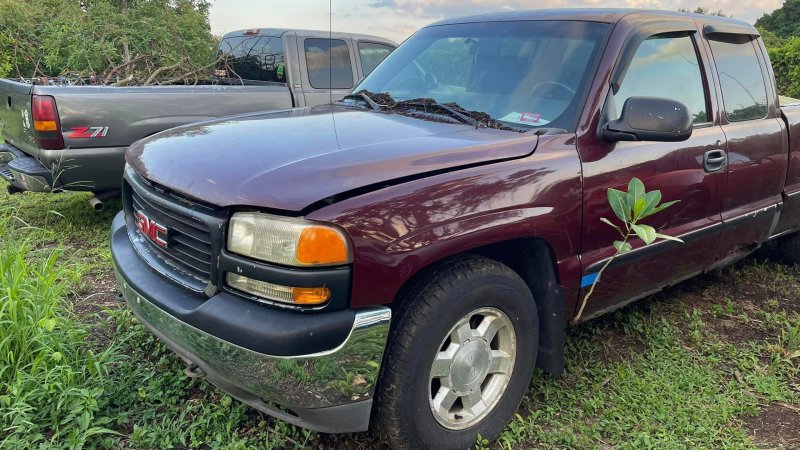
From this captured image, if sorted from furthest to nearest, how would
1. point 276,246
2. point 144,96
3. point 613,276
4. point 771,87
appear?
point 144,96, point 771,87, point 613,276, point 276,246

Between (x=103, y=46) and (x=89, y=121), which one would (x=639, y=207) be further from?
(x=103, y=46)

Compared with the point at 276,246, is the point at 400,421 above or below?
below

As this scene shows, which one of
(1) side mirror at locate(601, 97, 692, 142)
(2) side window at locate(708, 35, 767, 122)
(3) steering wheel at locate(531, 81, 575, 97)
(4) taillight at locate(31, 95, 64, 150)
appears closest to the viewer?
(1) side mirror at locate(601, 97, 692, 142)

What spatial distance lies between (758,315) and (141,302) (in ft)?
12.0

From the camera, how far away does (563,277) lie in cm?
261

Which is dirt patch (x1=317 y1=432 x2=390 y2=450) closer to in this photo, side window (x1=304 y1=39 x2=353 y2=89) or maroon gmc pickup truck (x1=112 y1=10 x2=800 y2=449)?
maroon gmc pickup truck (x1=112 y1=10 x2=800 y2=449)

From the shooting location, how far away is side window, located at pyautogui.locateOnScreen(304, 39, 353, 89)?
251 inches

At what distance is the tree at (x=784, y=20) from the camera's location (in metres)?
32.2

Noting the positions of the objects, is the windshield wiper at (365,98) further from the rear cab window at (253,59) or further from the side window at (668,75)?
the rear cab window at (253,59)

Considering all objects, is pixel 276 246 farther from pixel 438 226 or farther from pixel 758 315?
pixel 758 315

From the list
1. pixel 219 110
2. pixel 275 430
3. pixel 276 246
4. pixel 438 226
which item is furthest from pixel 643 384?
pixel 219 110

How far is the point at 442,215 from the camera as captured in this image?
6.92 feet

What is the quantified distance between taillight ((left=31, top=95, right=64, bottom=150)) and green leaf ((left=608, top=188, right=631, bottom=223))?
3825 mm

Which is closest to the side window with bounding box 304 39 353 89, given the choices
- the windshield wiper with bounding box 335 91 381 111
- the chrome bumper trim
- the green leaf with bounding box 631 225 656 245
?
the windshield wiper with bounding box 335 91 381 111
